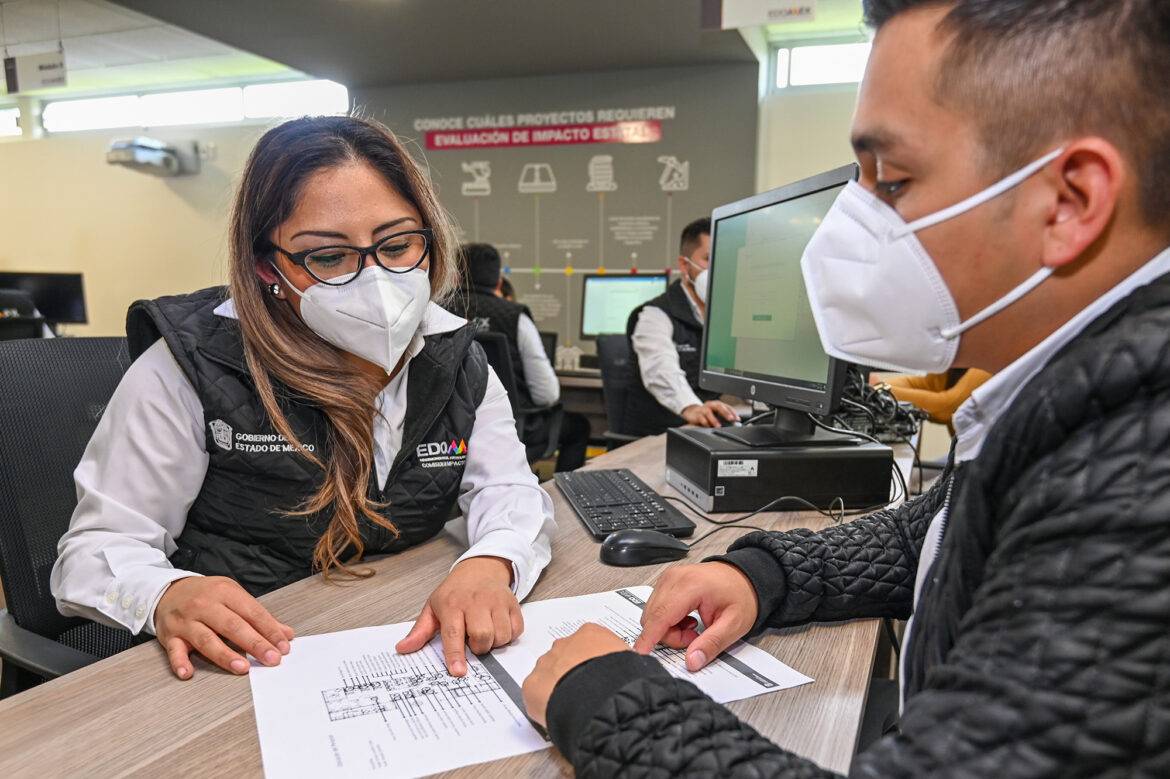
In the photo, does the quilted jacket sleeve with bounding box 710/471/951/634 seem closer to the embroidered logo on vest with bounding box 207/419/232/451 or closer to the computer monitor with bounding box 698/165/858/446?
the computer monitor with bounding box 698/165/858/446

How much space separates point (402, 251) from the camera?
1.17 meters

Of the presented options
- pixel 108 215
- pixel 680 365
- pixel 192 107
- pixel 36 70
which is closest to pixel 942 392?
pixel 680 365

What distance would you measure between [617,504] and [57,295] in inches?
229

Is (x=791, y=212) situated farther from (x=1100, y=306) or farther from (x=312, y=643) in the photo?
(x=312, y=643)

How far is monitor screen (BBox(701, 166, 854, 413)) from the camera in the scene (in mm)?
1238

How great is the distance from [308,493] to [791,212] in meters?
0.90

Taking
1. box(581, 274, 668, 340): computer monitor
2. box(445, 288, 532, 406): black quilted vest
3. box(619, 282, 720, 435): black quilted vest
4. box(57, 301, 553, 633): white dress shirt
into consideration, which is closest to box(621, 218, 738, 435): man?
box(619, 282, 720, 435): black quilted vest

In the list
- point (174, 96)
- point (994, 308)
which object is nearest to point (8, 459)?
point (994, 308)

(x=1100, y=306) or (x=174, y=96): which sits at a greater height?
(x=174, y=96)

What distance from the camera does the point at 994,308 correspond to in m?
0.55

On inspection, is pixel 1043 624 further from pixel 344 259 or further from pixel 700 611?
pixel 344 259

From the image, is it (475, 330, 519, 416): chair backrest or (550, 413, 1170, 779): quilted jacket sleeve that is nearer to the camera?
(550, 413, 1170, 779): quilted jacket sleeve

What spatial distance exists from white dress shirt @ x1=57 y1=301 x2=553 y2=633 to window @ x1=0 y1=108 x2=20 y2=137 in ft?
21.9

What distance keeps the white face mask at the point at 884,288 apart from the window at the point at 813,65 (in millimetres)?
5166
